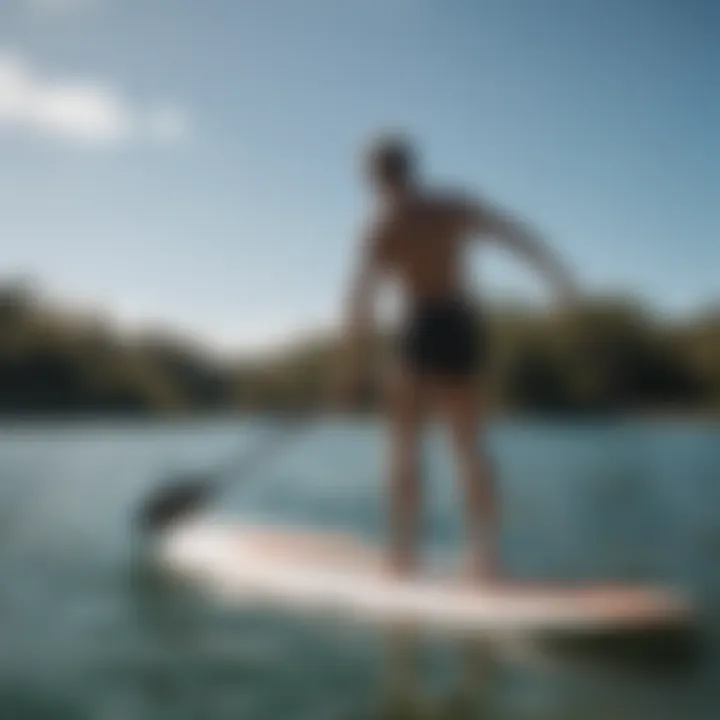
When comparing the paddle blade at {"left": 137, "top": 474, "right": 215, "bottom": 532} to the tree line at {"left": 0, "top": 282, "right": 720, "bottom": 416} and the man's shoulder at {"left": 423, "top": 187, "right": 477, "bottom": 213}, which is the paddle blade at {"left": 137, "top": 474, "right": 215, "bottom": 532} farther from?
Result: the man's shoulder at {"left": 423, "top": 187, "right": 477, "bottom": 213}

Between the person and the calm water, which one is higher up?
the person

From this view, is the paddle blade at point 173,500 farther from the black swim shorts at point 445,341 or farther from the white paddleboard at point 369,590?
the black swim shorts at point 445,341

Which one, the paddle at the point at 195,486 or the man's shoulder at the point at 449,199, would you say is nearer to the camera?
the man's shoulder at the point at 449,199

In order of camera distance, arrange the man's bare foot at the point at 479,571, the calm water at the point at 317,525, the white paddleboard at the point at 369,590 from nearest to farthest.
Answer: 1. the calm water at the point at 317,525
2. the white paddleboard at the point at 369,590
3. the man's bare foot at the point at 479,571

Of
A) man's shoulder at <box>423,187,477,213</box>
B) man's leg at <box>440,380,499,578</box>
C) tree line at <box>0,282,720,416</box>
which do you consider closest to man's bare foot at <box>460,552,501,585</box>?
man's leg at <box>440,380,499,578</box>

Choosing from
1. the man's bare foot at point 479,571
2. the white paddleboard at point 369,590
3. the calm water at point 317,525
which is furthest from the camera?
the man's bare foot at point 479,571

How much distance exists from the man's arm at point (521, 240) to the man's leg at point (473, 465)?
0.18 meters

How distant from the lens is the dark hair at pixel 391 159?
4.24 ft

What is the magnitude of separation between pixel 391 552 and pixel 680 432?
49 centimetres

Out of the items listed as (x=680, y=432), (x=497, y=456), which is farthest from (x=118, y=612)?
(x=680, y=432)

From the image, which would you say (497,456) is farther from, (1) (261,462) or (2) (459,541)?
(1) (261,462)

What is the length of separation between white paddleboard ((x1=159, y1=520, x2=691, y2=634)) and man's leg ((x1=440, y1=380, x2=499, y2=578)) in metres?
0.05

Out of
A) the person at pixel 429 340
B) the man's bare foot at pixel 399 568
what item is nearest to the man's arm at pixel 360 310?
the person at pixel 429 340

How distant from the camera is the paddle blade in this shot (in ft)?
4.66
